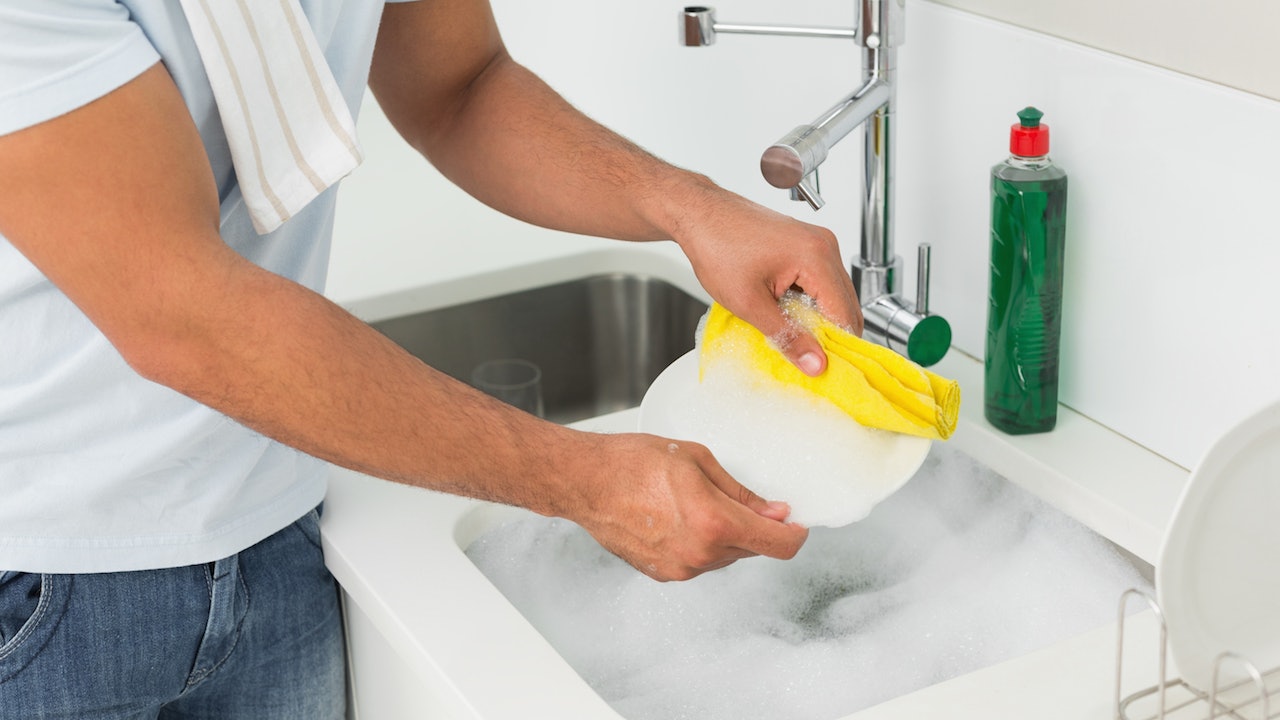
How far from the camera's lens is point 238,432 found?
3.46 feet

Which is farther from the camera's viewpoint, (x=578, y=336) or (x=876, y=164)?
(x=578, y=336)

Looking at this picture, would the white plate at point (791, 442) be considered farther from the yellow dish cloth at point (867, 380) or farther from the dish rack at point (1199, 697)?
the dish rack at point (1199, 697)

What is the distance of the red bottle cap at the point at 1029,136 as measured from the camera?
1065 mm

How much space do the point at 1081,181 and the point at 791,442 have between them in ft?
1.13

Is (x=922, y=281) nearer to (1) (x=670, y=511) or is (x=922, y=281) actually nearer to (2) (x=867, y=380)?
(2) (x=867, y=380)

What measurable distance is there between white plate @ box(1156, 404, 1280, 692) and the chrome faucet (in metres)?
0.40

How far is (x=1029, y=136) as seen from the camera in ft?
3.52

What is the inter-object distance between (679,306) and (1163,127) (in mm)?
693

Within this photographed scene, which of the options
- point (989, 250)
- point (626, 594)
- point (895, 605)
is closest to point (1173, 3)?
point (989, 250)

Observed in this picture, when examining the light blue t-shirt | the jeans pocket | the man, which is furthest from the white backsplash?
the jeans pocket

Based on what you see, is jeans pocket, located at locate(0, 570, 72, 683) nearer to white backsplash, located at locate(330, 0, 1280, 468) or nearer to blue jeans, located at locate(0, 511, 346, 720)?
blue jeans, located at locate(0, 511, 346, 720)

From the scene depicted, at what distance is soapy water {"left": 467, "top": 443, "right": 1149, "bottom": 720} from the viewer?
3.34 feet

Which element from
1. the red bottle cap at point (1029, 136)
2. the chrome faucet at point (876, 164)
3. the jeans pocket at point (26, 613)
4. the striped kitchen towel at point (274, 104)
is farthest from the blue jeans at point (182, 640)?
the red bottle cap at point (1029, 136)

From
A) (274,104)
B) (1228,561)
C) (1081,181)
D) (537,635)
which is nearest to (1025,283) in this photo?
(1081,181)
